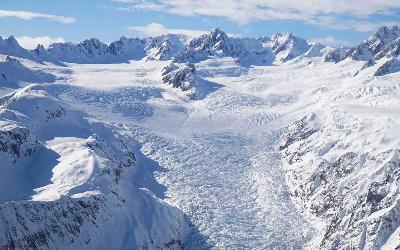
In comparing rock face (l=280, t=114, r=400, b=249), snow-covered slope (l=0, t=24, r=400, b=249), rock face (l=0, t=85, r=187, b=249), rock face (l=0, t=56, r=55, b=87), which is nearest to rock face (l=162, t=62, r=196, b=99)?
snow-covered slope (l=0, t=24, r=400, b=249)

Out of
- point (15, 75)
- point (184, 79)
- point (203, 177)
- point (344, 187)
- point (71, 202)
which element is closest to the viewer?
point (71, 202)

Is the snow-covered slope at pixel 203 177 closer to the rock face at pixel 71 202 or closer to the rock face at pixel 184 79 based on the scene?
the rock face at pixel 71 202

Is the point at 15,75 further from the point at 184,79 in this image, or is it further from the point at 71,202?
the point at 71,202

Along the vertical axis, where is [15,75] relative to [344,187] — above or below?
above

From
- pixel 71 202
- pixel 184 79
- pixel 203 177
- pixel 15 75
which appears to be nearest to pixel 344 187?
pixel 203 177

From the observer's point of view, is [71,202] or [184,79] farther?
[184,79]

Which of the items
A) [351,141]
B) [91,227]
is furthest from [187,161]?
[91,227]

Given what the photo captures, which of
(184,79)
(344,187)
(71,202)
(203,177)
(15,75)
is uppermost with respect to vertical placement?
(15,75)
